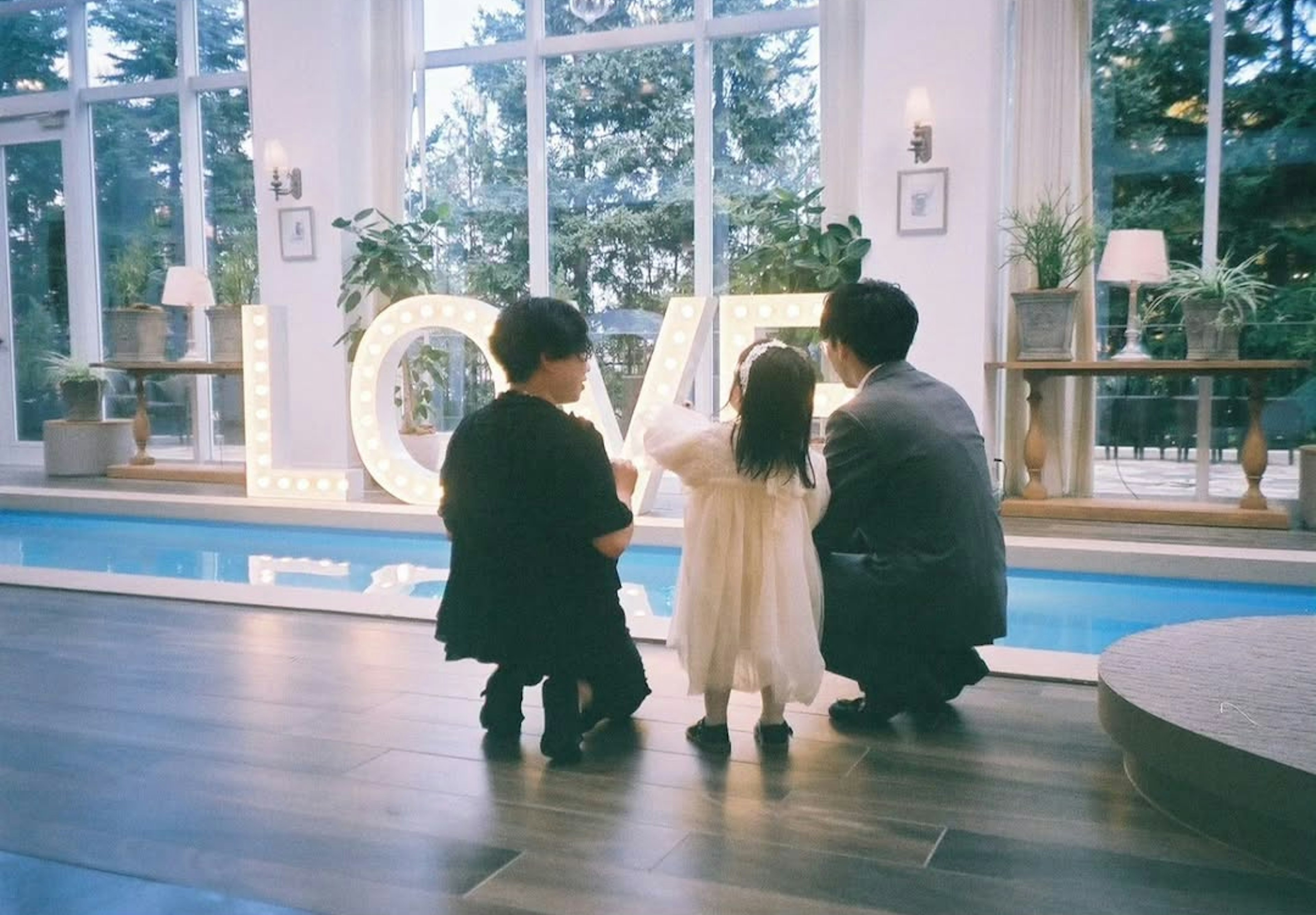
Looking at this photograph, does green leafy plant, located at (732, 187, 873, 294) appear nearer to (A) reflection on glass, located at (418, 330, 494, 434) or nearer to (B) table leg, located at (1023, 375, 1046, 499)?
(B) table leg, located at (1023, 375, 1046, 499)

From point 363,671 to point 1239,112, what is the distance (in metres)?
5.50

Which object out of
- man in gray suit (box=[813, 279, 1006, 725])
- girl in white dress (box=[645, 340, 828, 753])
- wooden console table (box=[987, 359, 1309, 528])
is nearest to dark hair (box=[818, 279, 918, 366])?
man in gray suit (box=[813, 279, 1006, 725])

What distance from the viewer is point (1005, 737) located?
2504 mm

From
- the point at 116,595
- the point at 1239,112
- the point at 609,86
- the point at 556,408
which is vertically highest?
the point at 609,86

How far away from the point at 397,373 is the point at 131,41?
3.91m

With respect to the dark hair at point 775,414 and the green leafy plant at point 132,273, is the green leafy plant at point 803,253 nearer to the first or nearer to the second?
the dark hair at point 775,414

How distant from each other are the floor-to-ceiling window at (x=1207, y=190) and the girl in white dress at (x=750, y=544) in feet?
14.5

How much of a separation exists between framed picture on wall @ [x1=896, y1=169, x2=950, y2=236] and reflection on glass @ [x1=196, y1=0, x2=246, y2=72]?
506 centimetres

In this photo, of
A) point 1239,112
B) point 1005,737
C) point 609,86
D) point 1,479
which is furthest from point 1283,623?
point 1,479

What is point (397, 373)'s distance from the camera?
6863 mm

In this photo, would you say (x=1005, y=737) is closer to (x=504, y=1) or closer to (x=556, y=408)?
(x=556, y=408)

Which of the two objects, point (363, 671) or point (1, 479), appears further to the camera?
point (1, 479)

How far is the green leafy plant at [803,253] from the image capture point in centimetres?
590

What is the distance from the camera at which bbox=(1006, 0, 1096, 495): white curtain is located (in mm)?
5918
